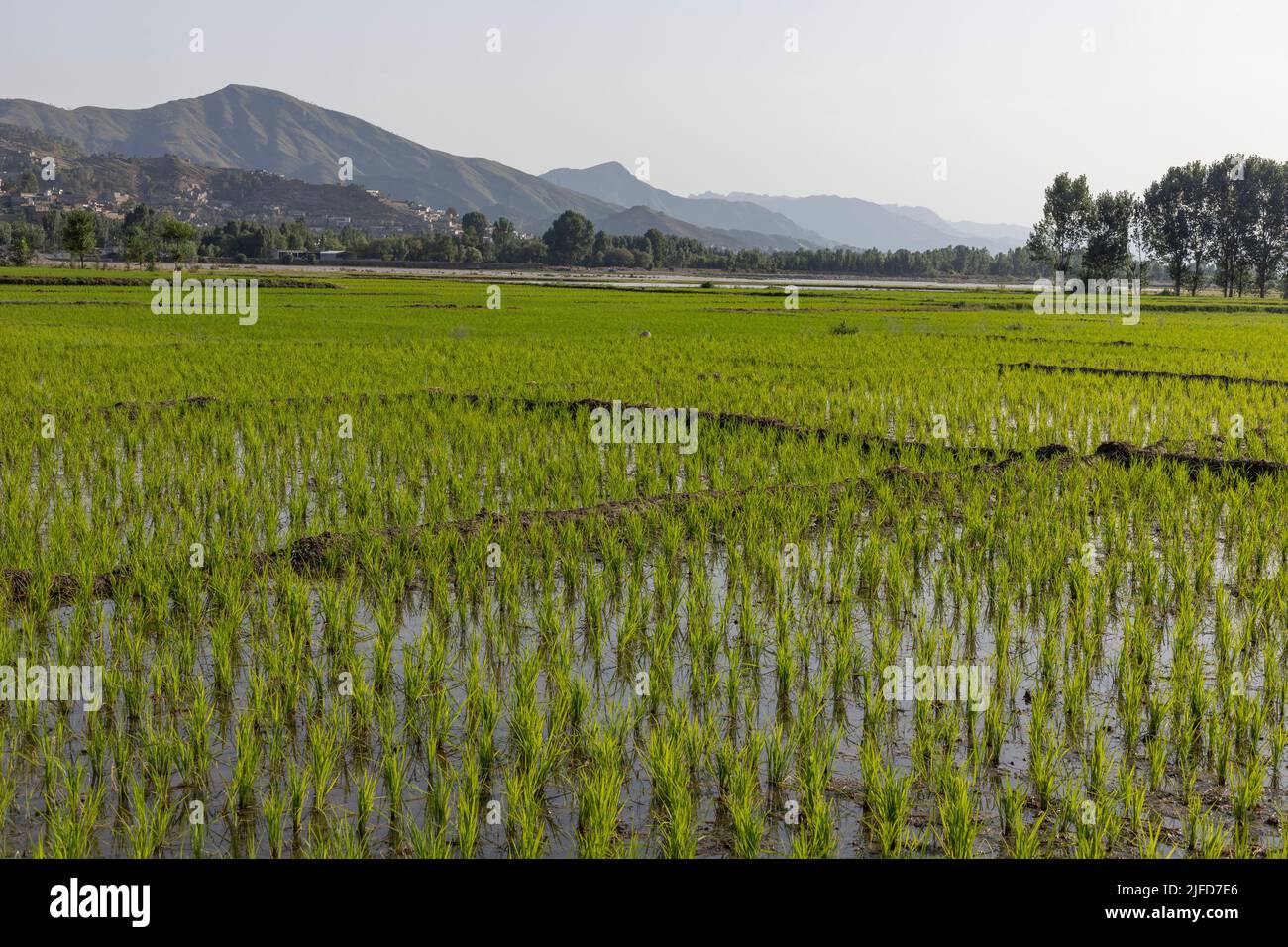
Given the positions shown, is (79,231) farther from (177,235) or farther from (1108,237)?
(1108,237)

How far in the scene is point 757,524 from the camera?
6.50 m

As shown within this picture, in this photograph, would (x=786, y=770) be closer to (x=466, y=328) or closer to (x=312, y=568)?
(x=312, y=568)

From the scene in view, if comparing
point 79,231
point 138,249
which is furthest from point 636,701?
point 138,249

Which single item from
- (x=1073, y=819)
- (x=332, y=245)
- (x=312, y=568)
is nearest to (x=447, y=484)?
(x=312, y=568)

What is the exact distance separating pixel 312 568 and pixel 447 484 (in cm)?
240

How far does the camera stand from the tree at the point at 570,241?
99.6m
